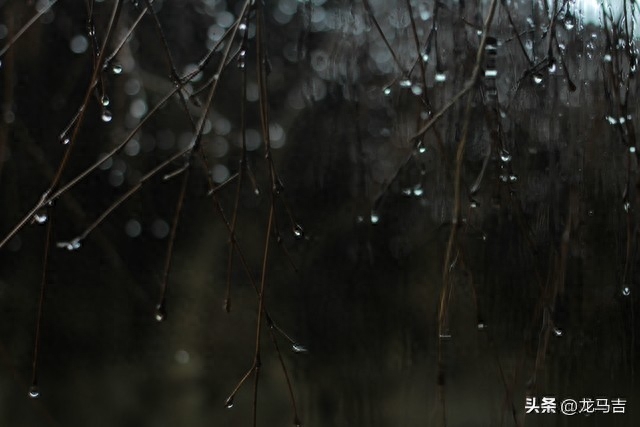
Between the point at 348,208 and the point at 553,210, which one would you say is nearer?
the point at 553,210

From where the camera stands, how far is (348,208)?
913 mm

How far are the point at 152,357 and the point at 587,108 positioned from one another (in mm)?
679

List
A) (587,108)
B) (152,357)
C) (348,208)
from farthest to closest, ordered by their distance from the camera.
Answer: (152,357), (348,208), (587,108)

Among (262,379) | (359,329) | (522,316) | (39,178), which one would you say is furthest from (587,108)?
(39,178)

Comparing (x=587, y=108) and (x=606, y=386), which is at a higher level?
(x=587, y=108)

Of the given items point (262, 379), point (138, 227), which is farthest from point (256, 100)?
point (262, 379)

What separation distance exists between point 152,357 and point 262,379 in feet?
0.55

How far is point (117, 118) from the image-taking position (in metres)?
1.05

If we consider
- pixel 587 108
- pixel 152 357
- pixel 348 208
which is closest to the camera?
pixel 587 108

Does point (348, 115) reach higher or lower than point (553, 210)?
higher

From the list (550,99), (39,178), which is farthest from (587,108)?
(39,178)

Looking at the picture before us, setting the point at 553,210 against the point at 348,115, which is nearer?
the point at 553,210

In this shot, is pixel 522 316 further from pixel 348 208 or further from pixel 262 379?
pixel 262 379

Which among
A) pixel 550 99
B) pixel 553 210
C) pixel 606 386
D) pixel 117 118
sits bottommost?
pixel 606 386
